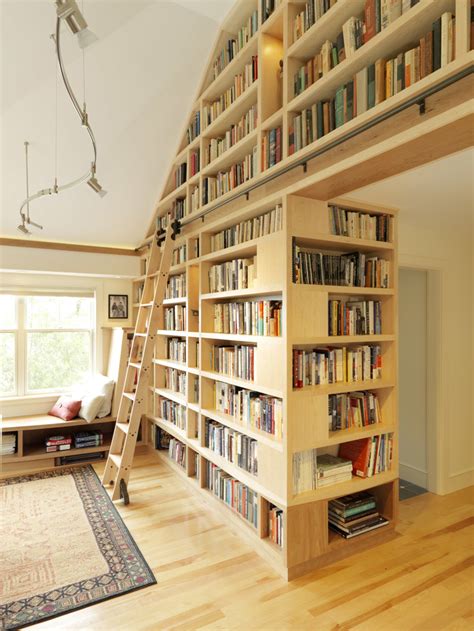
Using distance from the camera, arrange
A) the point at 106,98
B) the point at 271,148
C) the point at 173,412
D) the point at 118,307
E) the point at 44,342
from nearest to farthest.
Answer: the point at 271,148
the point at 106,98
the point at 173,412
the point at 44,342
the point at 118,307

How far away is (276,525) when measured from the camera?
250cm

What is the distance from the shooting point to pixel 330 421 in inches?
103

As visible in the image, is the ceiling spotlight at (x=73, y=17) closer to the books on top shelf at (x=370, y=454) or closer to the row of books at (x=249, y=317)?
the row of books at (x=249, y=317)

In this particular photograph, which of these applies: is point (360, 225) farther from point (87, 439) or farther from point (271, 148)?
point (87, 439)

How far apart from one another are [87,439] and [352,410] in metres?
2.97

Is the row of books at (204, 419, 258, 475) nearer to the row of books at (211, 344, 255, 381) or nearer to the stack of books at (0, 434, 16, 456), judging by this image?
the row of books at (211, 344, 255, 381)

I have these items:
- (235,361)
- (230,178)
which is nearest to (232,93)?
(230,178)

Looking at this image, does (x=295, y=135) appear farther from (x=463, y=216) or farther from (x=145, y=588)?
(x=145, y=588)

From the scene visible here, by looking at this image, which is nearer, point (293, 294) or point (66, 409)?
point (293, 294)

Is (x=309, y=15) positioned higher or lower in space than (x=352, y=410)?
higher

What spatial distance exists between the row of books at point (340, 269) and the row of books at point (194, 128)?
1.60m

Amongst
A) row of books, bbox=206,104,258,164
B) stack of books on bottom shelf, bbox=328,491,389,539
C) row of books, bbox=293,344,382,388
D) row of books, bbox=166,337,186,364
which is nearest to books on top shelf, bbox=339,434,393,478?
stack of books on bottom shelf, bbox=328,491,389,539

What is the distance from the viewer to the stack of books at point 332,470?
8.29 feet

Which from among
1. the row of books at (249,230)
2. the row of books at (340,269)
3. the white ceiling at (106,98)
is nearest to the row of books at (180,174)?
the white ceiling at (106,98)
